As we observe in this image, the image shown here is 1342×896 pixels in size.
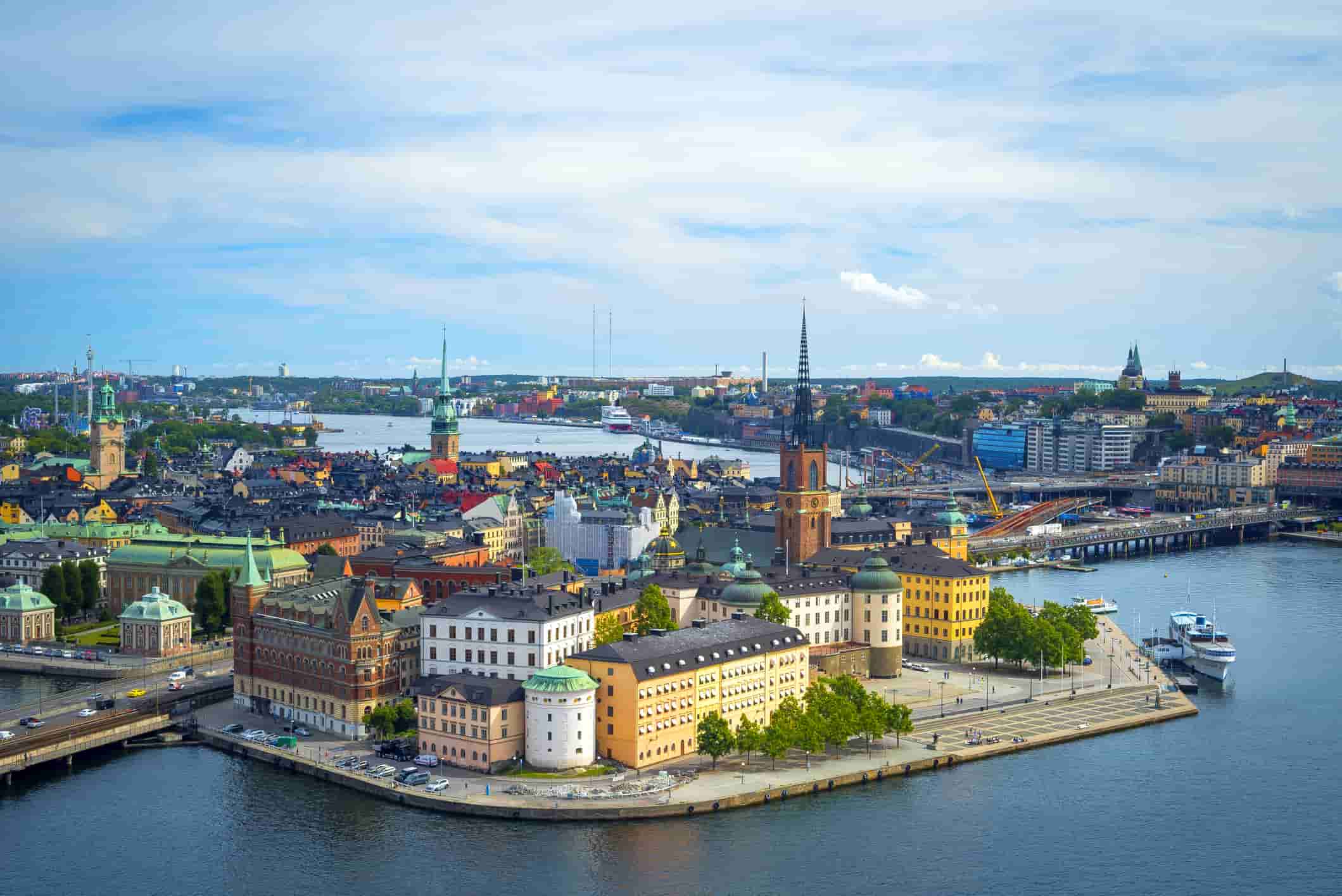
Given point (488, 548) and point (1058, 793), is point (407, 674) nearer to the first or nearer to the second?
point (1058, 793)

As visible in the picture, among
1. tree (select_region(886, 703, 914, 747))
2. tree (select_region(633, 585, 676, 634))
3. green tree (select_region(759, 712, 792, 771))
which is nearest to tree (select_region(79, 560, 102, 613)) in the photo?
tree (select_region(633, 585, 676, 634))

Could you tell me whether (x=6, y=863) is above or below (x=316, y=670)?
below

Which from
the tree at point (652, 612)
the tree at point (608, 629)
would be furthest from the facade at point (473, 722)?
the tree at point (652, 612)

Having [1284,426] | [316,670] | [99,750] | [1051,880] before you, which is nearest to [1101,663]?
[1051,880]

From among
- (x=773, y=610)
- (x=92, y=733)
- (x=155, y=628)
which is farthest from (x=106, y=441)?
(x=773, y=610)

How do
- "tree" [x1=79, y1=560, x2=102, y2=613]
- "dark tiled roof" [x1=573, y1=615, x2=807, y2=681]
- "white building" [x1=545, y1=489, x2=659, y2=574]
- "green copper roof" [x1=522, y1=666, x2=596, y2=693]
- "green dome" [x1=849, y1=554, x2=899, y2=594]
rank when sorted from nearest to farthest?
"green copper roof" [x1=522, y1=666, x2=596, y2=693], "dark tiled roof" [x1=573, y1=615, x2=807, y2=681], "green dome" [x1=849, y1=554, x2=899, y2=594], "tree" [x1=79, y1=560, x2=102, y2=613], "white building" [x1=545, y1=489, x2=659, y2=574]

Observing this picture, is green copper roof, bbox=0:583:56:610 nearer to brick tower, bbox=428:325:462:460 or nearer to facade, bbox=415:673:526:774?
facade, bbox=415:673:526:774
